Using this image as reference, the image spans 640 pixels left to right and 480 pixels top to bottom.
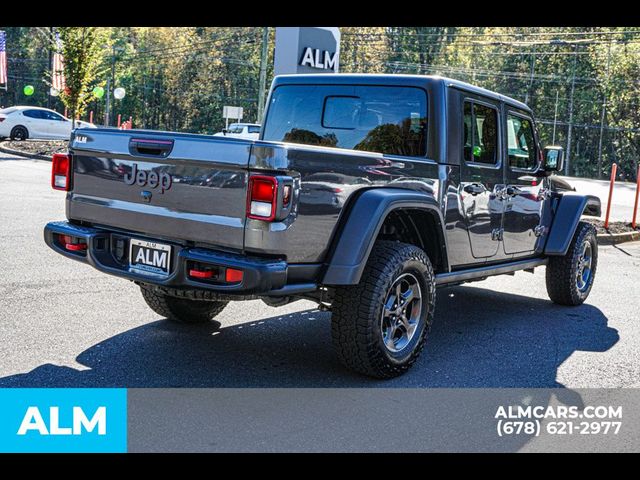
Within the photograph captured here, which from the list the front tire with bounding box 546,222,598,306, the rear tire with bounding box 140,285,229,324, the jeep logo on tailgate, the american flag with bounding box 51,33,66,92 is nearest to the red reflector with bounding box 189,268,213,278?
the jeep logo on tailgate

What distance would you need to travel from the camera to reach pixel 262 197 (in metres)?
4.03

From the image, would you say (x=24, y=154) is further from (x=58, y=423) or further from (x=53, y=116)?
(x=58, y=423)

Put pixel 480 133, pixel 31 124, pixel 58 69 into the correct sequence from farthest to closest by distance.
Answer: pixel 31 124 → pixel 58 69 → pixel 480 133

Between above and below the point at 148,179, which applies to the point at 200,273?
below

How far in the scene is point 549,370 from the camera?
5.12 metres

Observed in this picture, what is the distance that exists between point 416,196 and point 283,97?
5.70ft

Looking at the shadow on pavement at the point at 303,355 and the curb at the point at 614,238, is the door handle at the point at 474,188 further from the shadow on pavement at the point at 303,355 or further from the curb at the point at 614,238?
the curb at the point at 614,238

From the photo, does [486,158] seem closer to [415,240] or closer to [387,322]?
[415,240]

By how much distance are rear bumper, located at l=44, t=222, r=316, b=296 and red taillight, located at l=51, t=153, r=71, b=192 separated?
39 centimetres

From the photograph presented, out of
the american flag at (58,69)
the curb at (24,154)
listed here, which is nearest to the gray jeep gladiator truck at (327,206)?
the curb at (24,154)

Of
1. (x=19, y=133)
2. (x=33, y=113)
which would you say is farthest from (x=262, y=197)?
(x=33, y=113)

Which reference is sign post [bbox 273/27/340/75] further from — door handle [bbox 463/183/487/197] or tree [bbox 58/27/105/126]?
tree [bbox 58/27/105/126]

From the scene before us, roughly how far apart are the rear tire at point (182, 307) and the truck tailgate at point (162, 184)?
99 cm

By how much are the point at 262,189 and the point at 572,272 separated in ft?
13.5
